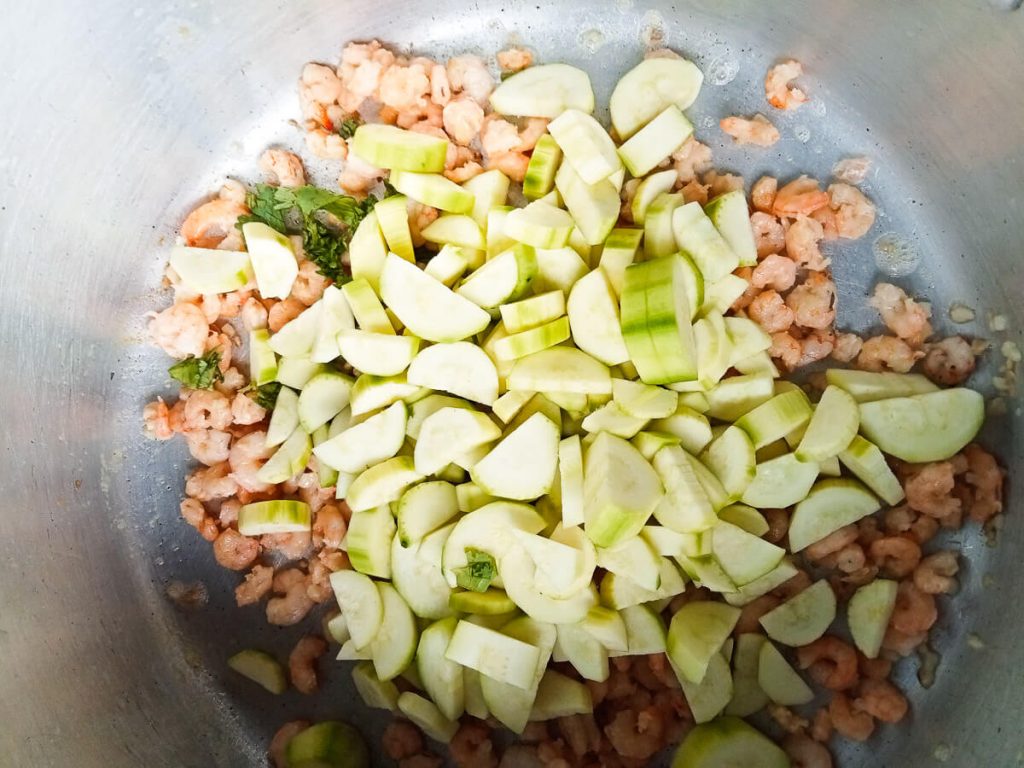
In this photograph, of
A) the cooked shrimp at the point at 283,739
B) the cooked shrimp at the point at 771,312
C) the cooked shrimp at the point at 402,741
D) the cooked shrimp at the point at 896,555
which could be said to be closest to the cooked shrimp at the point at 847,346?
the cooked shrimp at the point at 771,312

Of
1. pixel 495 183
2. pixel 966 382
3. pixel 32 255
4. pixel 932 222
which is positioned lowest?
pixel 966 382

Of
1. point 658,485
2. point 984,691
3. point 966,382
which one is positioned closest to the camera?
point 658,485

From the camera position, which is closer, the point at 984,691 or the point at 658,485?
the point at 658,485

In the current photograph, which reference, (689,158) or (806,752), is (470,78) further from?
(806,752)

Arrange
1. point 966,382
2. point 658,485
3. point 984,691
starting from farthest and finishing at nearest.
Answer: point 966,382
point 984,691
point 658,485

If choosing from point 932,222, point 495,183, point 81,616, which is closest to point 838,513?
point 932,222

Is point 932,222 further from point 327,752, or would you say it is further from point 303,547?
point 327,752

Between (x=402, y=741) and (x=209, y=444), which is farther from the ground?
(x=209, y=444)

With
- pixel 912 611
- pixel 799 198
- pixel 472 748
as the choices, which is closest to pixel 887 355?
pixel 799 198
